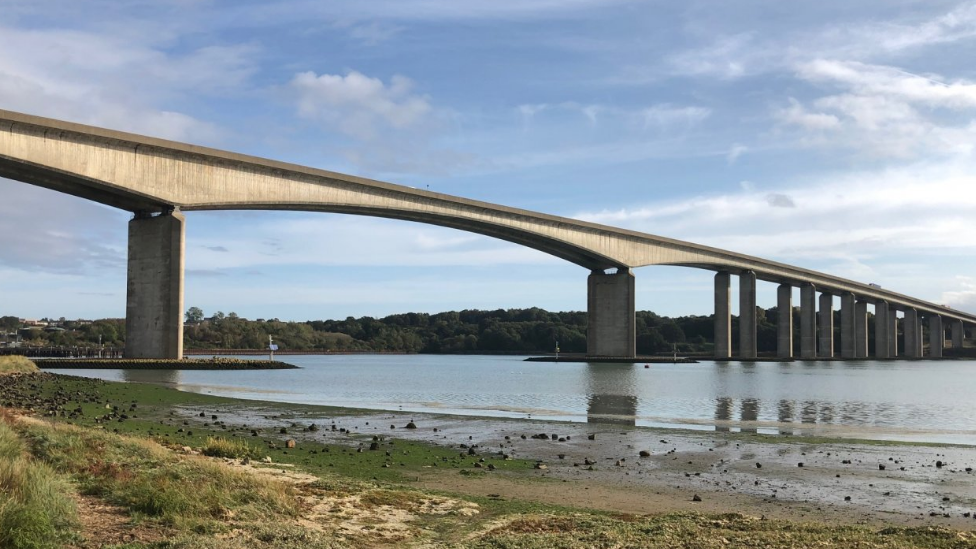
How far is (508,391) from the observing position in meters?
48.3

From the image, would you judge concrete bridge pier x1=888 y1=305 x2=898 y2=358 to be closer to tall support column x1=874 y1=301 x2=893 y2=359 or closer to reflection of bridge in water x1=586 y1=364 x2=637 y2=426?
tall support column x1=874 y1=301 x2=893 y2=359

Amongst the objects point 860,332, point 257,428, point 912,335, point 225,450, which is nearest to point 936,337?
point 912,335

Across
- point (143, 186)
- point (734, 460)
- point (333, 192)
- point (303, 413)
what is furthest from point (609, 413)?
point (333, 192)

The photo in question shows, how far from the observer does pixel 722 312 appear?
118 meters

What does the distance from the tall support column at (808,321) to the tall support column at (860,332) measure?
1681cm

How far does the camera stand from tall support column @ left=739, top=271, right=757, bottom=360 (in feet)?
399

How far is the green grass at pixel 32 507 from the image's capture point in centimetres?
741

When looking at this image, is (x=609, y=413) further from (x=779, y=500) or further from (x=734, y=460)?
(x=779, y=500)

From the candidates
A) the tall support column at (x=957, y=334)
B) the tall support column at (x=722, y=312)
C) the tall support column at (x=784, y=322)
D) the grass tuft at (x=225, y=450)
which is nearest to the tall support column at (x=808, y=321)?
the tall support column at (x=784, y=322)

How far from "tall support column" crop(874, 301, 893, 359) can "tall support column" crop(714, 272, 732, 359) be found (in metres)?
48.8

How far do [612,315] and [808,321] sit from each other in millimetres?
50103

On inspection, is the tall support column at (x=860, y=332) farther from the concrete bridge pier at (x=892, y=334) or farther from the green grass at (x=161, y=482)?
the green grass at (x=161, y=482)

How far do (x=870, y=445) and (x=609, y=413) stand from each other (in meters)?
11.3

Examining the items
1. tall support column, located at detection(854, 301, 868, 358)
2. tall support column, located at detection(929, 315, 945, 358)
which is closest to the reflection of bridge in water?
tall support column, located at detection(854, 301, 868, 358)
